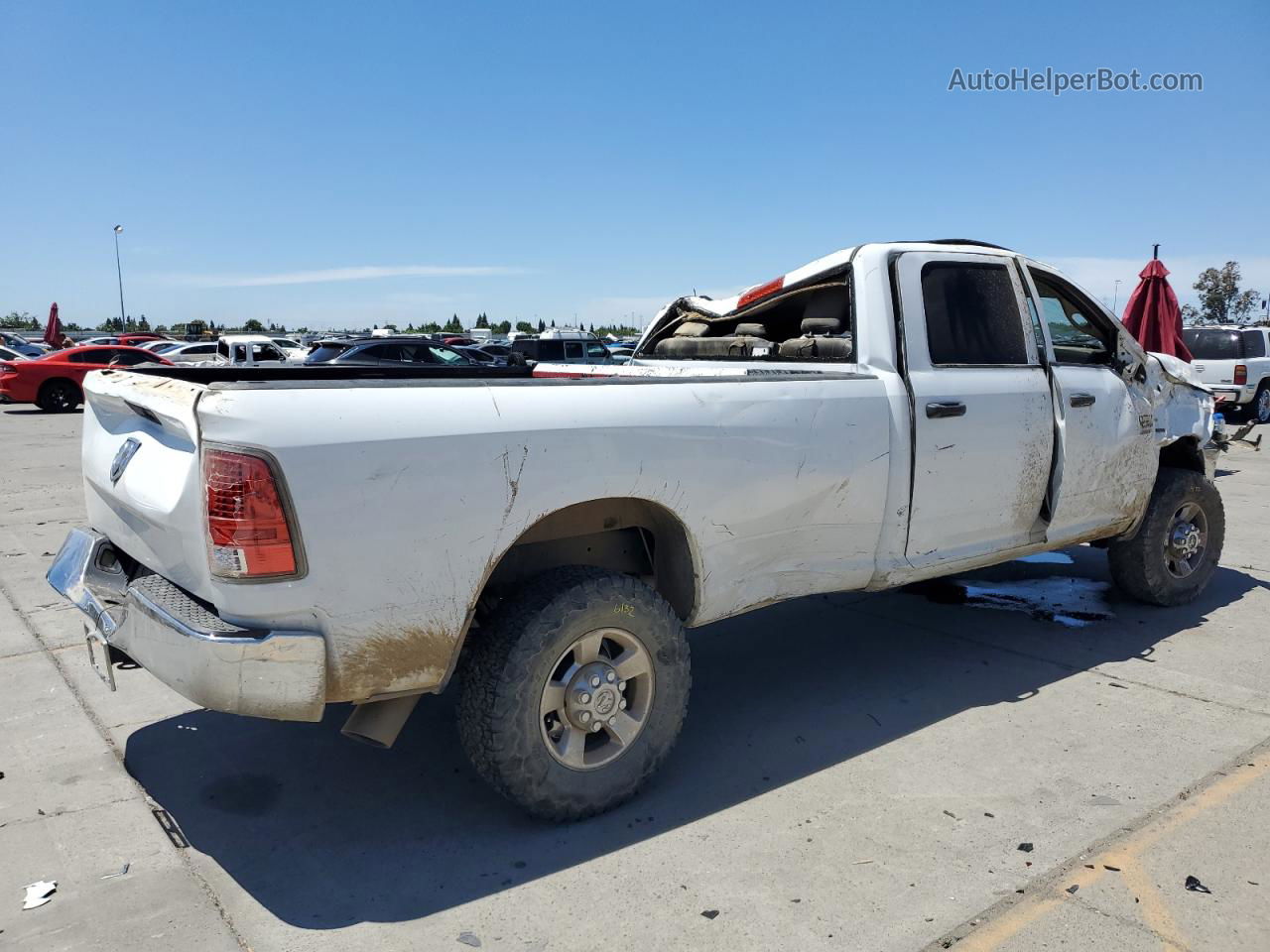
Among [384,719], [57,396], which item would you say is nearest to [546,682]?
[384,719]

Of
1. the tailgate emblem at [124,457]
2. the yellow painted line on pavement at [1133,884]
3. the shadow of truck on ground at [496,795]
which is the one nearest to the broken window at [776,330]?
the shadow of truck on ground at [496,795]

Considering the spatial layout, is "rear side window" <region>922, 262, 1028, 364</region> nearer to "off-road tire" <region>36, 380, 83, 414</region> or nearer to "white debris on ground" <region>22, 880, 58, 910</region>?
"white debris on ground" <region>22, 880, 58, 910</region>

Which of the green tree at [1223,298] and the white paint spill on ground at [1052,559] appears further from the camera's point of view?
the green tree at [1223,298]

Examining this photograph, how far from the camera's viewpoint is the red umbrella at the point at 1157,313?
9812 mm

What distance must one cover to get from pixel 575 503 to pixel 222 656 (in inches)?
44.9

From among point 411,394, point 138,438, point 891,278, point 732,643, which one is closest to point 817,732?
point 732,643

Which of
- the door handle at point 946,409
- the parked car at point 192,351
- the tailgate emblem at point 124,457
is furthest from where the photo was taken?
the parked car at point 192,351

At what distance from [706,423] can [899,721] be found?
5.72 feet

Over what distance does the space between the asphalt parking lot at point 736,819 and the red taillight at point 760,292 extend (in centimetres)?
190

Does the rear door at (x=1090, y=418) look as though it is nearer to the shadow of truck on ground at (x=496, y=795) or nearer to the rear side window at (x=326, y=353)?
the shadow of truck on ground at (x=496, y=795)

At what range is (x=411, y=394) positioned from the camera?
2.84 metres

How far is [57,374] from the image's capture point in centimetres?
2158

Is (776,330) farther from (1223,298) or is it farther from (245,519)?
Result: (1223,298)

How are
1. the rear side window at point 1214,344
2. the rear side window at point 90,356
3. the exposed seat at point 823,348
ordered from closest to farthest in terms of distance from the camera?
the exposed seat at point 823,348, the rear side window at point 1214,344, the rear side window at point 90,356
